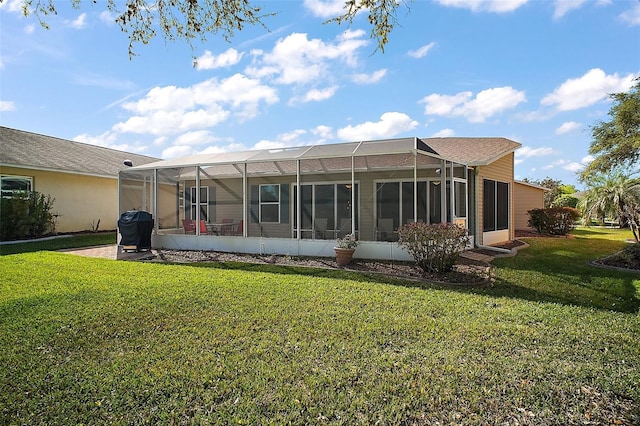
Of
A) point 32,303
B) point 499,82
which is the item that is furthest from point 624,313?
point 499,82

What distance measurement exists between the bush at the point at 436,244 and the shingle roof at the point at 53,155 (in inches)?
607

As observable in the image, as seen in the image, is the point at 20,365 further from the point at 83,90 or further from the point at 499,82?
the point at 499,82

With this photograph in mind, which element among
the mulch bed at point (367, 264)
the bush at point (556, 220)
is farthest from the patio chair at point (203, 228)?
the bush at point (556, 220)

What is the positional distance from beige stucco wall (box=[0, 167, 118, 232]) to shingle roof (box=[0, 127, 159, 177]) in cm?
51

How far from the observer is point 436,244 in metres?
8.04

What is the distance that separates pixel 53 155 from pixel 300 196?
44.1 feet

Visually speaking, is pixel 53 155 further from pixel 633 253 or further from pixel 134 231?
pixel 633 253

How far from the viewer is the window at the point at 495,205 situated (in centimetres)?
1347

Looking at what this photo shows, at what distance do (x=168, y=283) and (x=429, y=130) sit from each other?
1531cm

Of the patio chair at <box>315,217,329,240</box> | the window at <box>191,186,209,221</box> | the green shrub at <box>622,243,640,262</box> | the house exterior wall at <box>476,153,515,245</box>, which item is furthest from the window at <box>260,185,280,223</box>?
the green shrub at <box>622,243,640,262</box>

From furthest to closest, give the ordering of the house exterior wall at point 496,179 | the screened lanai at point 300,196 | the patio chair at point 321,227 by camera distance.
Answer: the house exterior wall at point 496,179, the patio chair at point 321,227, the screened lanai at point 300,196

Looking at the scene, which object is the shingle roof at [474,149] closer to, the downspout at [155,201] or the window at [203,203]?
the window at [203,203]

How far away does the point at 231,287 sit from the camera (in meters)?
6.94

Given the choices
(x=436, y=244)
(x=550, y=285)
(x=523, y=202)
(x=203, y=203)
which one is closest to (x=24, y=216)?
(x=203, y=203)
